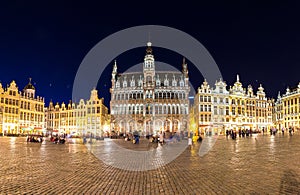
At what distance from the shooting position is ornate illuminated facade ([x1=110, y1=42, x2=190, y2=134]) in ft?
284

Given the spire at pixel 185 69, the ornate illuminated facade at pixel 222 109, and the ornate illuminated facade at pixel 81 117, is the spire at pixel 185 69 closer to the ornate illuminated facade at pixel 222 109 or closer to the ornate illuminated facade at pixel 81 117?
the ornate illuminated facade at pixel 222 109

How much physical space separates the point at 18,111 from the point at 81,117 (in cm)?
1972

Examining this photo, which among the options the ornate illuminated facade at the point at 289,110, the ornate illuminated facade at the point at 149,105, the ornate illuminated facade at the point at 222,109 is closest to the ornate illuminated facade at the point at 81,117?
the ornate illuminated facade at the point at 149,105

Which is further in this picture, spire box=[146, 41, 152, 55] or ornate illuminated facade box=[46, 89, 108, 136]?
spire box=[146, 41, 152, 55]

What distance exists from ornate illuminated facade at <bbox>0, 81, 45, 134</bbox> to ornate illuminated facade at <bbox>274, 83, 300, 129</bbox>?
82607 millimetres

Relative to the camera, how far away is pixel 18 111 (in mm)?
79188

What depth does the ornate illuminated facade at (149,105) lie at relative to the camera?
284 feet

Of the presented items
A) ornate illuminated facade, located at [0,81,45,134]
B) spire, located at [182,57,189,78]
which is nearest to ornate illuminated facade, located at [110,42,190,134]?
spire, located at [182,57,189,78]

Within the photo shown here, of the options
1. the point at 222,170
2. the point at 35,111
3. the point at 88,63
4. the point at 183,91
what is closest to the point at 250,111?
the point at 183,91

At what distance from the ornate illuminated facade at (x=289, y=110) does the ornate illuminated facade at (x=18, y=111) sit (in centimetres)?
8261

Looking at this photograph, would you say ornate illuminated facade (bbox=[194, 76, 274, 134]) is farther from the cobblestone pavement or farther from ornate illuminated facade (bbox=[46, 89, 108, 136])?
the cobblestone pavement

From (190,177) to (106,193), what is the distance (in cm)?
359

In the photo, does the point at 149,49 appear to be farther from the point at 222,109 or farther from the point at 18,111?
the point at 18,111

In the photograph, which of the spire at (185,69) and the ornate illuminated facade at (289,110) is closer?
the ornate illuminated facade at (289,110)
